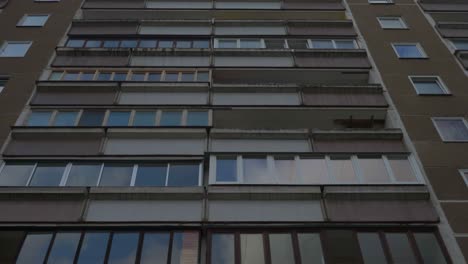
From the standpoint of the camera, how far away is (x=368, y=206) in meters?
11.9

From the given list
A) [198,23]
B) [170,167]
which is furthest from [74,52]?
[170,167]

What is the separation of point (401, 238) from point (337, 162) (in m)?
3.10

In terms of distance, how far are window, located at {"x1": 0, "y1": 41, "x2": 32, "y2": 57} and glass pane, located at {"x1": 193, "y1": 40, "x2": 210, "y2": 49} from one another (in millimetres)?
7971

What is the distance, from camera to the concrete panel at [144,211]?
11469 mm

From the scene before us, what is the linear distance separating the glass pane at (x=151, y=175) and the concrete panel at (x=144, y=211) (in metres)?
0.87

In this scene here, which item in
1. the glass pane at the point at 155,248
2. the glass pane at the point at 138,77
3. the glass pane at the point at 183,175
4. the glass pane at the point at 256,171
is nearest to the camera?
the glass pane at the point at 155,248

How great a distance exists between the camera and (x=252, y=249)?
1059 centimetres

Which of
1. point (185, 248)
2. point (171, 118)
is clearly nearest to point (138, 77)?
point (171, 118)

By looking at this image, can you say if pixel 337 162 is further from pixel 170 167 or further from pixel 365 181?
pixel 170 167

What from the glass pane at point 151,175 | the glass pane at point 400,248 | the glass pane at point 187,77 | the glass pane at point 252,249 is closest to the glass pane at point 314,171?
the glass pane at point 400,248

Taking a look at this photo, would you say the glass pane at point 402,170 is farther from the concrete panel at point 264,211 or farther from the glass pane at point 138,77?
the glass pane at point 138,77

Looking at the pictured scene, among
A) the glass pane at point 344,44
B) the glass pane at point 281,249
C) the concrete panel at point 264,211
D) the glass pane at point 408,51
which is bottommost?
the glass pane at point 281,249

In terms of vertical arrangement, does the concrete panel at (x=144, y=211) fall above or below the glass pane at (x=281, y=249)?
above

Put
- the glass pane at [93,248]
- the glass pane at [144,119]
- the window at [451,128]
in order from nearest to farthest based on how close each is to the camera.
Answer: the glass pane at [93,248] → the window at [451,128] → the glass pane at [144,119]
